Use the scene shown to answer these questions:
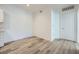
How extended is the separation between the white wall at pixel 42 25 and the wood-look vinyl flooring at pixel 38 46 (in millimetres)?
131

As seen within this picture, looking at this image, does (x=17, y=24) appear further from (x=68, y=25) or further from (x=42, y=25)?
(x=68, y=25)

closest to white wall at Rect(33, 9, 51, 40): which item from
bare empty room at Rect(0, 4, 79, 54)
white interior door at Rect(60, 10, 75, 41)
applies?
bare empty room at Rect(0, 4, 79, 54)

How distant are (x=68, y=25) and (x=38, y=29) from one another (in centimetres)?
76

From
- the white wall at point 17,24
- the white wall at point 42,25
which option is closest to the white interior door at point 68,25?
the white wall at point 42,25

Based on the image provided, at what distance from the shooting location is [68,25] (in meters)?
2.32

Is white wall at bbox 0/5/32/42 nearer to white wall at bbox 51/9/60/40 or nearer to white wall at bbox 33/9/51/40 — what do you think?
white wall at bbox 33/9/51/40

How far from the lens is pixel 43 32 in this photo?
2.27 meters

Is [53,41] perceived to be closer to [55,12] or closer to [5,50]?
[55,12]

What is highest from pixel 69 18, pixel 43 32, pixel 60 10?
pixel 60 10

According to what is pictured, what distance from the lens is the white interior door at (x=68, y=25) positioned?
225cm

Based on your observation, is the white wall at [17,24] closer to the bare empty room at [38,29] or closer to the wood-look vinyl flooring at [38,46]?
the bare empty room at [38,29]

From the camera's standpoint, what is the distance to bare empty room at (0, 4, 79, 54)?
7.13ft
